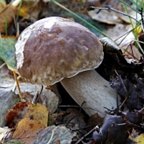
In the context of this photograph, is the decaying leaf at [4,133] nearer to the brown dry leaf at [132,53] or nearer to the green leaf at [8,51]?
the green leaf at [8,51]

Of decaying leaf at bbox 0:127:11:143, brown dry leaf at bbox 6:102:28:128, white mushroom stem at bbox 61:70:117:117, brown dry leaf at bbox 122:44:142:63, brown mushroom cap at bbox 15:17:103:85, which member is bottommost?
brown dry leaf at bbox 122:44:142:63

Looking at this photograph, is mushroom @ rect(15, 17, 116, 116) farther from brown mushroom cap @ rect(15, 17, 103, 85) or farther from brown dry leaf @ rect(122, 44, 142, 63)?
brown dry leaf @ rect(122, 44, 142, 63)

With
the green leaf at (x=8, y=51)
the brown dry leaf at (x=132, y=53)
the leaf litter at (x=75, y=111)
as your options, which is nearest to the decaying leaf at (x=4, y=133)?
the leaf litter at (x=75, y=111)

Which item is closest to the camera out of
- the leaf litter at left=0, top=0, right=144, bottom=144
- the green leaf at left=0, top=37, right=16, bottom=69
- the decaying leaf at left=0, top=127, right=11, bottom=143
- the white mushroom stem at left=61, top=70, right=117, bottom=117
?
the leaf litter at left=0, top=0, right=144, bottom=144

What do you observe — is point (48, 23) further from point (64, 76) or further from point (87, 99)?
point (87, 99)

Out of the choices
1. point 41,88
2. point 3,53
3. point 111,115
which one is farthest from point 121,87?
point 3,53

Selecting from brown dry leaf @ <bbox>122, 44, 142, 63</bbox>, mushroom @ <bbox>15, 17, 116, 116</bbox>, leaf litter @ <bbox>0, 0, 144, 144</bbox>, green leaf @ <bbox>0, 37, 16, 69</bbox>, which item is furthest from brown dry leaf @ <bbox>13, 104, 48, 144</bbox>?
brown dry leaf @ <bbox>122, 44, 142, 63</bbox>
